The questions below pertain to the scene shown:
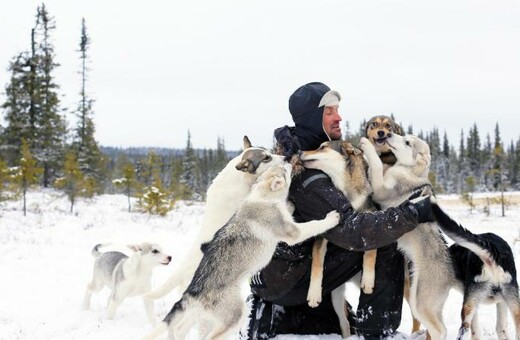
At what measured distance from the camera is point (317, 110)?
4.92 metres

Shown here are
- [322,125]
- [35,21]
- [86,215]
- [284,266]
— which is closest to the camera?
[284,266]

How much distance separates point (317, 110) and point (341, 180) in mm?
763

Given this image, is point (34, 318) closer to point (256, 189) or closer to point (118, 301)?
point (118, 301)

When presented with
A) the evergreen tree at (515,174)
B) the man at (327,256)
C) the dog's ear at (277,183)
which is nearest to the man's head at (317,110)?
the man at (327,256)

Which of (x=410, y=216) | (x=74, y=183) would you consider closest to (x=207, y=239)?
(x=410, y=216)

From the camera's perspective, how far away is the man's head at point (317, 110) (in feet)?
16.1

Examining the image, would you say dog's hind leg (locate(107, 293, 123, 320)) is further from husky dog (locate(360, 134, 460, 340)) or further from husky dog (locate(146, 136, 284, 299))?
husky dog (locate(360, 134, 460, 340))

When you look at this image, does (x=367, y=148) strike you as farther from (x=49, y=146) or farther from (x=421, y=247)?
(x=49, y=146)

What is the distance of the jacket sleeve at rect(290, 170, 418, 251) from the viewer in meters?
4.02

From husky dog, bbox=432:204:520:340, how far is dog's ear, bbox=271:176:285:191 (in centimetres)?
138

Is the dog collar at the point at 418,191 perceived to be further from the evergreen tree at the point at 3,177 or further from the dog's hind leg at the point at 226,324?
the evergreen tree at the point at 3,177

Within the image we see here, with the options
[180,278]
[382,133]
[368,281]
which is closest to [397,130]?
[382,133]

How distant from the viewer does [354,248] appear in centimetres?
422

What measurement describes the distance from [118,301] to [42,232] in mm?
10815
